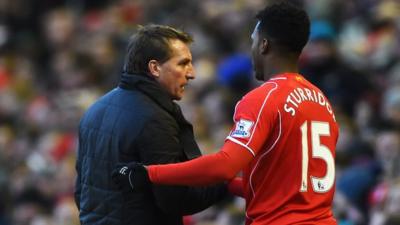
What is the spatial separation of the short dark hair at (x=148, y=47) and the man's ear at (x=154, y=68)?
14mm

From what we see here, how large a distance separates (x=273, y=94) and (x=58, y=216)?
15.2 feet

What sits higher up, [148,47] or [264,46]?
[148,47]

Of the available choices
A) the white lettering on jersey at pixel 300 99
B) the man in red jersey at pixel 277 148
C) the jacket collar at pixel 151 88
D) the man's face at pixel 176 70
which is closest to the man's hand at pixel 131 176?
the man in red jersey at pixel 277 148

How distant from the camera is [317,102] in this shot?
549 centimetres

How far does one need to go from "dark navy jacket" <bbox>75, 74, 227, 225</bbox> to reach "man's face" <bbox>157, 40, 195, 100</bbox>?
46 mm

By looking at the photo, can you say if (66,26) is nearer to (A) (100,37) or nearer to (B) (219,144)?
(A) (100,37)

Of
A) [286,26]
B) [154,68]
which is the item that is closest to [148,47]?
[154,68]

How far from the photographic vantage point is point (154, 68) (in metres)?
5.60

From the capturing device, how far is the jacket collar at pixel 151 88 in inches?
218

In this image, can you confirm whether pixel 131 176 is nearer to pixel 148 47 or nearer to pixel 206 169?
pixel 206 169

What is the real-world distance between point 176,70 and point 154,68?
0.10 metres

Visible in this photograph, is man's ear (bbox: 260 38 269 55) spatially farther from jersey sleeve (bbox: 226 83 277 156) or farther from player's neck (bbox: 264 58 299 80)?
jersey sleeve (bbox: 226 83 277 156)

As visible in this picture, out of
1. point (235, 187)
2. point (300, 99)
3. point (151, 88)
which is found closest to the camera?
point (300, 99)

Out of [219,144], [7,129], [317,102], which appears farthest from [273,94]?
[7,129]
